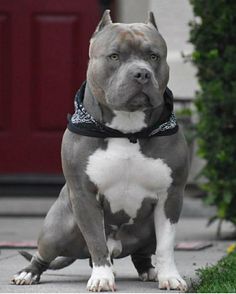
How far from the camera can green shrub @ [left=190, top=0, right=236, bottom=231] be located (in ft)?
25.5

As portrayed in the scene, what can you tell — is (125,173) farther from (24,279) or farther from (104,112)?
(24,279)

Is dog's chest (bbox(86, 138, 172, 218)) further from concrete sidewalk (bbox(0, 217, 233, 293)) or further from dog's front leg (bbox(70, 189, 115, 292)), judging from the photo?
concrete sidewalk (bbox(0, 217, 233, 293))

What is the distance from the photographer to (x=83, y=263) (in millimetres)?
6699

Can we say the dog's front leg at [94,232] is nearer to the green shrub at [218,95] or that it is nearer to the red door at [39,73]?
the green shrub at [218,95]

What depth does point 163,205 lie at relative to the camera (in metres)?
5.23

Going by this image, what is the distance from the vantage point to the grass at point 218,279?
5.04m

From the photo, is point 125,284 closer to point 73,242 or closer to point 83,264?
point 73,242

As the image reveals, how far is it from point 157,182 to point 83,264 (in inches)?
64.3

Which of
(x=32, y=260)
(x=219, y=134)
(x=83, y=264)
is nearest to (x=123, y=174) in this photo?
(x=32, y=260)

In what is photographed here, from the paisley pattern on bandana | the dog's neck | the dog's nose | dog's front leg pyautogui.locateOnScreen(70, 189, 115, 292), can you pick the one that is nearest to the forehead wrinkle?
the dog's nose

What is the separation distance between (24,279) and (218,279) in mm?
1011

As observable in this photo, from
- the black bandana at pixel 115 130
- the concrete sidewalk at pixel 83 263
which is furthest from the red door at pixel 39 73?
the black bandana at pixel 115 130

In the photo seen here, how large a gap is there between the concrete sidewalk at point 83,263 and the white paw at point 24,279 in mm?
38

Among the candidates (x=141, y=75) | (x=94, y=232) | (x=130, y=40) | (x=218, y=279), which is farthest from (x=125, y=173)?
(x=218, y=279)
